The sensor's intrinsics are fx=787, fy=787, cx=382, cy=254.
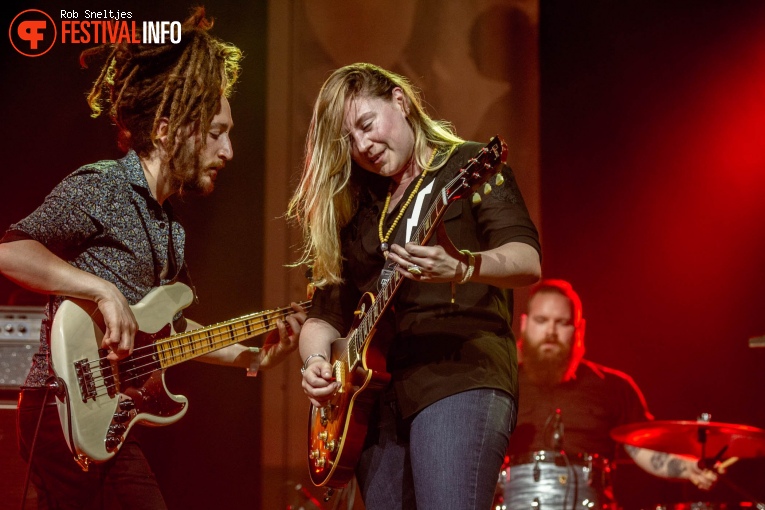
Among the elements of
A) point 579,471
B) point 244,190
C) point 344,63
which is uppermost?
point 344,63

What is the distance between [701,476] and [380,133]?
3744mm

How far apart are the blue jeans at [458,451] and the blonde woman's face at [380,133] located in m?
0.91

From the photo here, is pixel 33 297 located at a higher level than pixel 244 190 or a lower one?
lower

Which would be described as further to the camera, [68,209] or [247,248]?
[247,248]

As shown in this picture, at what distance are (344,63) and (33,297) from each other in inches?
102

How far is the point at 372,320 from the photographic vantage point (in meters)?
2.59

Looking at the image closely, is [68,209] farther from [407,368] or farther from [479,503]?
[479,503]

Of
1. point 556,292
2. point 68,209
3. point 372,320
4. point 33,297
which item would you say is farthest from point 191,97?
point 556,292

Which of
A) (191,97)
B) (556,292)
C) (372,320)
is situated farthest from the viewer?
(556,292)

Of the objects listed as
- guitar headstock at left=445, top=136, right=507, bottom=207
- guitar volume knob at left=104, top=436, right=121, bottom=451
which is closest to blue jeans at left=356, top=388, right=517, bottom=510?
guitar headstock at left=445, top=136, right=507, bottom=207

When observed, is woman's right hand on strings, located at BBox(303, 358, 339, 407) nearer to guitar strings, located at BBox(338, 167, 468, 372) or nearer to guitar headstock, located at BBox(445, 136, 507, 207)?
guitar strings, located at BBox(338, 167, 468, 372)

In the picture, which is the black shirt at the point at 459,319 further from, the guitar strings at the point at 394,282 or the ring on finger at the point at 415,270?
the ring on finger at the point at 415,270

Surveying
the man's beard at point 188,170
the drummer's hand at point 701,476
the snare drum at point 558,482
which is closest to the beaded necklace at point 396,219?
the man's beard at point 188,170

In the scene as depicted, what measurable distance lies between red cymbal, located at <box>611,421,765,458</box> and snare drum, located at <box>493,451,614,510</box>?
27cm
